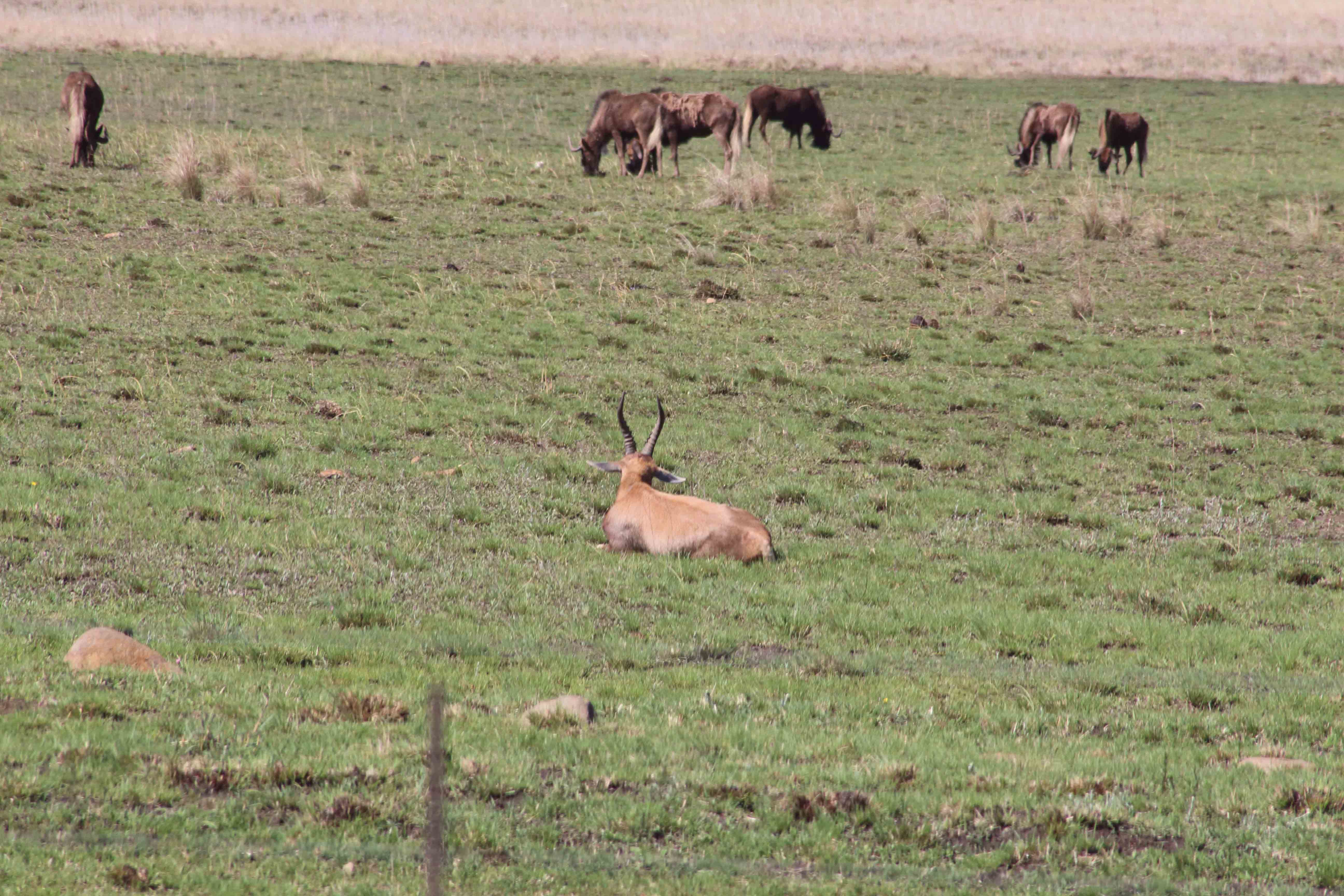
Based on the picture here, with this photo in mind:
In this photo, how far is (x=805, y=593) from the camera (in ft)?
31.9

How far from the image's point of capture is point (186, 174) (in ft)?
78.2

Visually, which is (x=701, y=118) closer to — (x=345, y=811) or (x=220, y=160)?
(x=220, y=160)

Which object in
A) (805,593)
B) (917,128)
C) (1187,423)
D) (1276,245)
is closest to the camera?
(805,593)

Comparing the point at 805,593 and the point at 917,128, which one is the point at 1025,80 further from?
the point at 805,593

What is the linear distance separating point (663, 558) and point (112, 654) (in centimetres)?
436

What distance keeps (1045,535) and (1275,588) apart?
6.07 feet

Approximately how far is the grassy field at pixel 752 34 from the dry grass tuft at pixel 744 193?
25.4 m

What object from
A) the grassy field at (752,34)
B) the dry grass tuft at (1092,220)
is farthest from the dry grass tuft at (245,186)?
the grassy field at (752,34)

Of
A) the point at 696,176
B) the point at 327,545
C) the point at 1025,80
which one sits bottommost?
the point at 327,545

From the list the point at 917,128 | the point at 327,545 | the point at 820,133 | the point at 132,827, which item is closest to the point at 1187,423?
the point at 327,545

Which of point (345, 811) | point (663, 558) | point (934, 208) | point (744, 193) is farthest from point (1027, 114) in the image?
point (345, 811)

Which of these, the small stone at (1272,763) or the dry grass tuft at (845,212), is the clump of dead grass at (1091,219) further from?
the small stone at (1272,763)

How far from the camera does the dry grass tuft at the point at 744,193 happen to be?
2588 centimetres

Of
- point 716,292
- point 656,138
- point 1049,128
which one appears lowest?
point 716,292
